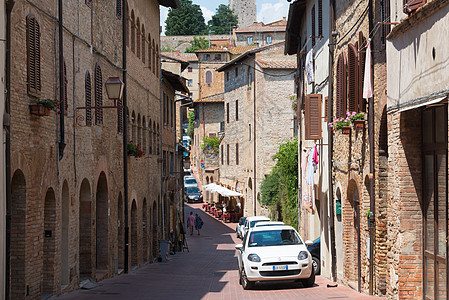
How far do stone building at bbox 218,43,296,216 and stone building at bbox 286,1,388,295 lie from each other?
2328 cm

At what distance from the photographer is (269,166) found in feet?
155

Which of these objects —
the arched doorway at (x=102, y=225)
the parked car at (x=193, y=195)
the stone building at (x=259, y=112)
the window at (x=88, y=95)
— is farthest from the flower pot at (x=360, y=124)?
the parked car at (x=193, y=195)

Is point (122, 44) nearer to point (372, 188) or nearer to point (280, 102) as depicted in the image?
point (372, 188)

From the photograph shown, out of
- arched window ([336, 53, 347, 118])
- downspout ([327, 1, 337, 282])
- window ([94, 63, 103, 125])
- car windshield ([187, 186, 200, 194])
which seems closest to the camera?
arched window ([336, 53, 347, 118])

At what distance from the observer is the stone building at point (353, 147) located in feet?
44.6

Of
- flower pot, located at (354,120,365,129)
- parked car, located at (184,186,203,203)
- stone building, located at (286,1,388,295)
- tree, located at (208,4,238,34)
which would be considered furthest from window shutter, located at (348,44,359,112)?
tree, located at (208,4,238,34)

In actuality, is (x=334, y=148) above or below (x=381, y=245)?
above

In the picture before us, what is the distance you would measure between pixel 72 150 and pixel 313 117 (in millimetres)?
8475

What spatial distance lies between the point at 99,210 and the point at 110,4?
20.2 ft

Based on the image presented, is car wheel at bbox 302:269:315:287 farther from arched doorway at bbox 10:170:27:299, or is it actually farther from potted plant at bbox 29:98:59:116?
potted plant at bbox 29:98:59:116

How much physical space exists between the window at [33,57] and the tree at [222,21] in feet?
446

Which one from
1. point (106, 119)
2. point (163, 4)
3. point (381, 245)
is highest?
point (163, 4)

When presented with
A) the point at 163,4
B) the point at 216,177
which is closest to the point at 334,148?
the point at 163,4

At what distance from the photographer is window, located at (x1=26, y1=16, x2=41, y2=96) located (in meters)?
12.3
